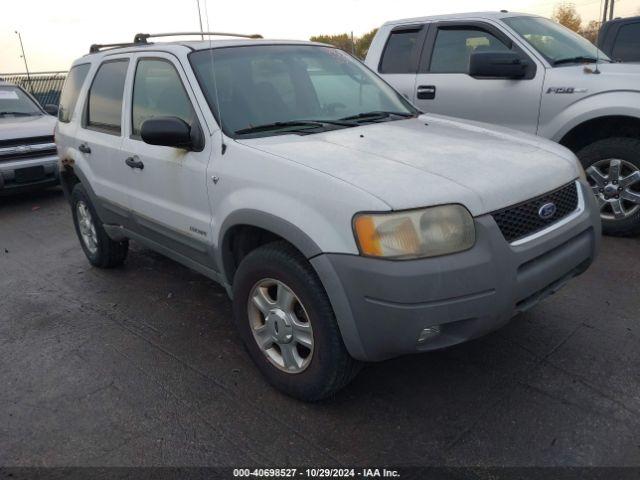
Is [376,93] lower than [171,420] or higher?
higher

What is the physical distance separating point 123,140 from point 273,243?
179 cm

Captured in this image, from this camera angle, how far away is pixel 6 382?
3.25 metres

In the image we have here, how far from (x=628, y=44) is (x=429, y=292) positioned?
6012 mm

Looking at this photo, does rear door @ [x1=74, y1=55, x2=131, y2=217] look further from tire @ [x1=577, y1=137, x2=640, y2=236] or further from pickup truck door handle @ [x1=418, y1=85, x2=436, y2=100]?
tire @ [x1=577, y1=137, x2=640, y2=236]

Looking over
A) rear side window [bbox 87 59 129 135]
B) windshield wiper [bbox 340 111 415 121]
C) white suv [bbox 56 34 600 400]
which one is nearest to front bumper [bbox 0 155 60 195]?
rear side window [bbox 87 59 129 135]

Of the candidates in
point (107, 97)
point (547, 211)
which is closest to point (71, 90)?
point (107, 97)

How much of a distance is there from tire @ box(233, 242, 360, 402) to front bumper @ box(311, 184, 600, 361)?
0.38 feet

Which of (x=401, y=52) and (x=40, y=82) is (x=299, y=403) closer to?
(x=401, y=52)

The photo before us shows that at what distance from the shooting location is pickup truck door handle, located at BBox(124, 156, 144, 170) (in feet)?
12.0

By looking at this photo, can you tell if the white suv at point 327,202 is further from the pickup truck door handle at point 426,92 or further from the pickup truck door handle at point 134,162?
the pickup truck door handle at point 426,92

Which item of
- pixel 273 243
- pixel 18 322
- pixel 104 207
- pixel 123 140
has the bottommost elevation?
pixel 18 322

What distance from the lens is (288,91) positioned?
11.4 ft

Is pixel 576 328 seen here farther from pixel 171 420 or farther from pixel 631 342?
pixel 171 420

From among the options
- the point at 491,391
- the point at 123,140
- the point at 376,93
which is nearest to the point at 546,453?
the point at 491,391
